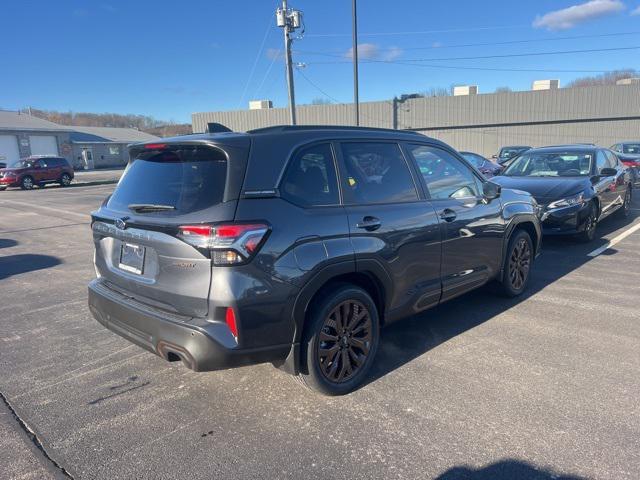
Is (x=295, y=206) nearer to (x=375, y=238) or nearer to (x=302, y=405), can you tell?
(x=375, y=238)

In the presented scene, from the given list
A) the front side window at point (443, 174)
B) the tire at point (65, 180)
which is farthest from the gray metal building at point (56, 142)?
the front side window at point (443, 174)

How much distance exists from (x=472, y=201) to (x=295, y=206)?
224 cm

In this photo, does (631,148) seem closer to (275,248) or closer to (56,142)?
(275,248)

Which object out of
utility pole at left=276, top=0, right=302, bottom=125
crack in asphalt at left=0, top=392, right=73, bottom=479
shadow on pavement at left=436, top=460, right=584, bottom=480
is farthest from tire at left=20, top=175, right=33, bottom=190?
shadow on pavement at left=436, top=460, right=584, bottom=480

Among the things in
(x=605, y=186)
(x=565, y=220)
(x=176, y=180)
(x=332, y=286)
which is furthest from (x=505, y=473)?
(x=605, y=186)

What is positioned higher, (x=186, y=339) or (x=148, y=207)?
(x=148, y=207)

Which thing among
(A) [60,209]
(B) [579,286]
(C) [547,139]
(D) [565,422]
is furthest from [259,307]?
(C) [547,139]

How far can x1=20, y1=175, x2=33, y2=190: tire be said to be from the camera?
26.8 metres

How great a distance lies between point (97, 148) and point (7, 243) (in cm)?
5630

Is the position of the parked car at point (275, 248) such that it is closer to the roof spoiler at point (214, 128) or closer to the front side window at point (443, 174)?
the front side window at point (443, 174)

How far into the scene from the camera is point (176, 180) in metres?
3.05

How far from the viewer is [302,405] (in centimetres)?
322

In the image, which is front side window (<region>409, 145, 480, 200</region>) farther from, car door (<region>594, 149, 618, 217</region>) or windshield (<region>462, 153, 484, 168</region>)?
windshield (<region>462, 153, 484, 168</region>)

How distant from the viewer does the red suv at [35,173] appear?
2641cm
